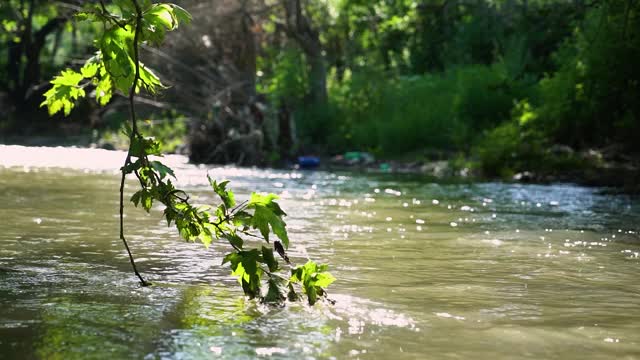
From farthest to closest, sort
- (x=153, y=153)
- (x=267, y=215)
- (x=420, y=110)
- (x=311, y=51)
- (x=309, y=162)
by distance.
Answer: (x=311, y=51) → (x=420, y=110) → (x=309, y=162) → (x=153, y=153) → (x=267, y=215)

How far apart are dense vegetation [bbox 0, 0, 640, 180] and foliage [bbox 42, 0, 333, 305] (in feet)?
39.8

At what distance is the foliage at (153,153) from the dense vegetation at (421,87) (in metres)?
12.1

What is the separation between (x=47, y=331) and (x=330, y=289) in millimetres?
1850

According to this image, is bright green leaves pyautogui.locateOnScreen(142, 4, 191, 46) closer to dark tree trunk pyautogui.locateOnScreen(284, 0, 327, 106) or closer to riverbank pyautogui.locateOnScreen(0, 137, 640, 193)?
riverbank pyautogui.locateOnScreen(0, 137, 640, 193)

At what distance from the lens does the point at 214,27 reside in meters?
23.9

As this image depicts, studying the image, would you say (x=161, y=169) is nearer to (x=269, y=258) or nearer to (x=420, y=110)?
(x=269, y=258)

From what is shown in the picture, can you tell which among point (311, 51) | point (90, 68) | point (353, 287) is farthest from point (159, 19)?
point (311, 51)

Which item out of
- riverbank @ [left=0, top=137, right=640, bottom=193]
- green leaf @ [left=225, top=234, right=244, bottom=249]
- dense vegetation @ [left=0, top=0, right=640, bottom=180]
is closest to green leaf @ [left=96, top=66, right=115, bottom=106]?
green leaf @ [left=225, top=234, right=244, bottom=249]

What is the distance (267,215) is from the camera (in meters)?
4.62

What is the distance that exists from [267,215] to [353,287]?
108cm

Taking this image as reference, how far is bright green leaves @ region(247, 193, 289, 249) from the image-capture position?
461 cm

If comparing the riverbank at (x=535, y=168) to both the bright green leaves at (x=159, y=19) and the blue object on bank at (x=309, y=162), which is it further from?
the bright green leaves at (x=159, y=19)

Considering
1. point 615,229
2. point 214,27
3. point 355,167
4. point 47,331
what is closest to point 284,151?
point 355,167

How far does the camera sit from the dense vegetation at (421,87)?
1798 centimetres
